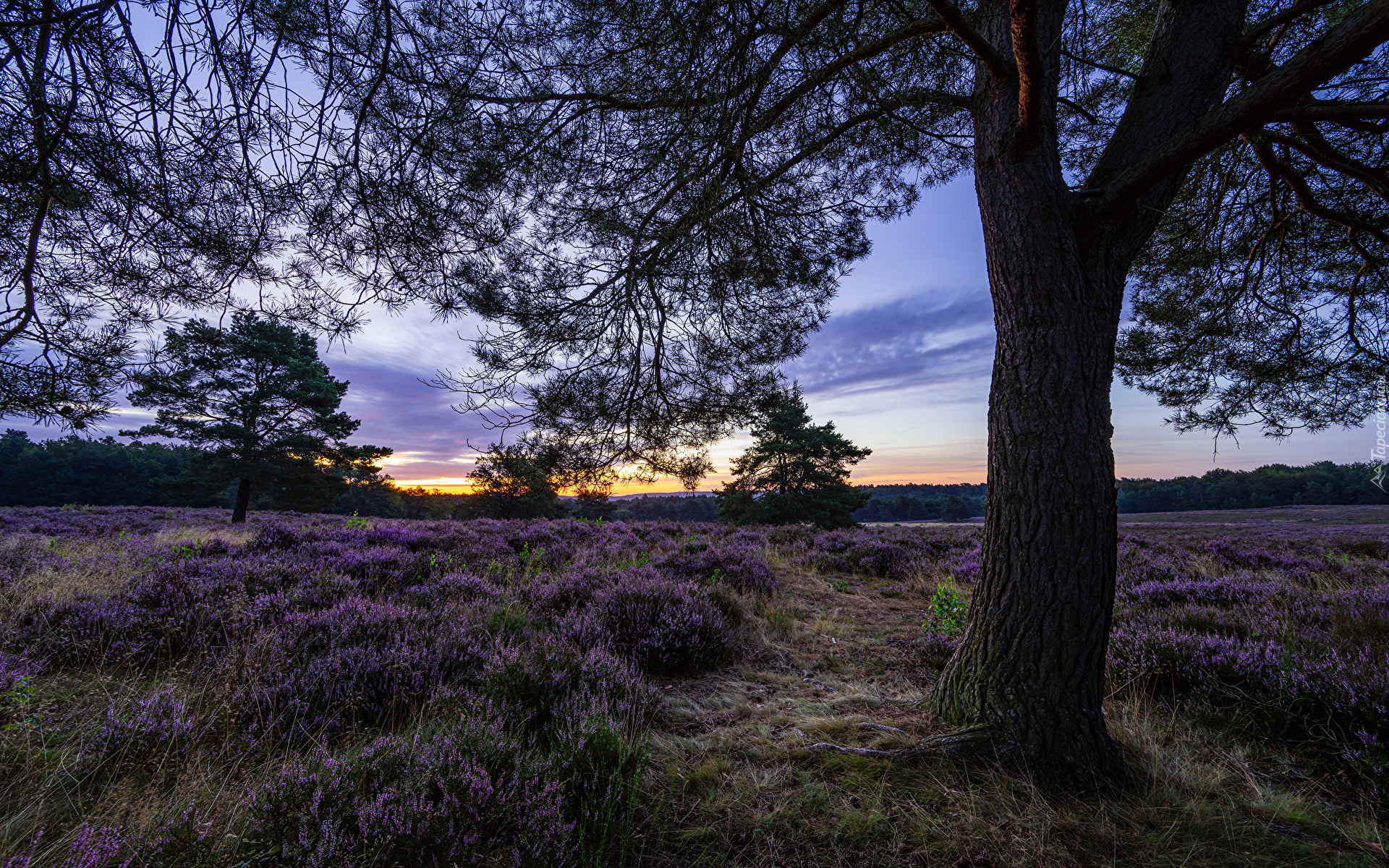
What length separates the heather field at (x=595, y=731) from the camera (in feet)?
5.00

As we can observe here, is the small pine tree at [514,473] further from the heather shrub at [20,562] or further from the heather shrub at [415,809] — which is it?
the heather shrub at [20,562]

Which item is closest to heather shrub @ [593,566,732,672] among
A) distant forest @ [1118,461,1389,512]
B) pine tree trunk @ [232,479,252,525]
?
pine tree trunk @ [232,479,252,525]

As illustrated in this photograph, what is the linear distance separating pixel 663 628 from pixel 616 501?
101 feet

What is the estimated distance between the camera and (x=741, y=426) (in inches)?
168

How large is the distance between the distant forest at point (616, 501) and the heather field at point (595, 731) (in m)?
19.6

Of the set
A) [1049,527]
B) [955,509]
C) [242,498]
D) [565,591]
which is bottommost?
[955,509]

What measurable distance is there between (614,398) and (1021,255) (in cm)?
283

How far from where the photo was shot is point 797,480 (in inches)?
866

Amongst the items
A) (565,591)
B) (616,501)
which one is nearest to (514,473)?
(565,591)

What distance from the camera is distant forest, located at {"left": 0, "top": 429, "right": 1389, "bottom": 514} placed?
28.6m

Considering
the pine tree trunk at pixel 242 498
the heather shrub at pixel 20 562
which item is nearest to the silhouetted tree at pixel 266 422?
the pine tree trunk at pixel 242 498

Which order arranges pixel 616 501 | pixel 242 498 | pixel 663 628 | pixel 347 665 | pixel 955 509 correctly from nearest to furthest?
1. pixel 347 665
2. pixel 663 628
3. pixel 242 498
4. pixel 616 501
5. pixel 955 509

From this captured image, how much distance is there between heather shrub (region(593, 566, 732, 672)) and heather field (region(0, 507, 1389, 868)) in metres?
0.02

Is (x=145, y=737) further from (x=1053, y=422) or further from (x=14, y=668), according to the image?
(x=1053, y=422)
